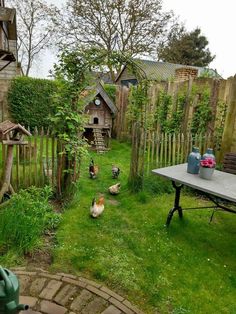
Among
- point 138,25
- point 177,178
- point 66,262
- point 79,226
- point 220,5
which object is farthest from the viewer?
point 138,25

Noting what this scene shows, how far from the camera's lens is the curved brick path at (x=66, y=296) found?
233cm

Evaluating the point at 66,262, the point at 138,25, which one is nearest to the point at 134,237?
the point at 66,262

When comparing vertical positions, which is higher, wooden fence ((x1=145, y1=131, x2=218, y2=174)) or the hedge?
the hedge

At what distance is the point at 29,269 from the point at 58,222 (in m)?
1.11

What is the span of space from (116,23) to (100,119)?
1340 cm

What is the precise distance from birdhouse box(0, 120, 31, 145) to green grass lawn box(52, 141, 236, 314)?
1.43 m

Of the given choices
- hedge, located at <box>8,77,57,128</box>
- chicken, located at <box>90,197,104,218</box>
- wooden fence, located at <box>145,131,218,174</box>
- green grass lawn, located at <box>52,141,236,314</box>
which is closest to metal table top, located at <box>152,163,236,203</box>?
green grass lawn, located at <box>52,141,236,314</box>

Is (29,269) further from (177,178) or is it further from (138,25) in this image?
(138,25)

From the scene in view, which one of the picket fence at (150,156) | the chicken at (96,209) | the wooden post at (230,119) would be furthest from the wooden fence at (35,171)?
the wooden post at (230,119)

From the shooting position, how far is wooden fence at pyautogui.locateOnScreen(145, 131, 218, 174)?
5510mm

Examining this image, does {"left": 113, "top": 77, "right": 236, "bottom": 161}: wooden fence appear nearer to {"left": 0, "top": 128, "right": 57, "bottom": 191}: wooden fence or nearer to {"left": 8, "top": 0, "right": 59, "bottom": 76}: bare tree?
{"left": 0, "top": 128, "right": 57, "bottom": 191}: wooden fence

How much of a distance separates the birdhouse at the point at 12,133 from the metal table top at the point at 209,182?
2208 millimetres

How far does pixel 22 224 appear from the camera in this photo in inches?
127

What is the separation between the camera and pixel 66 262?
10.0ft
